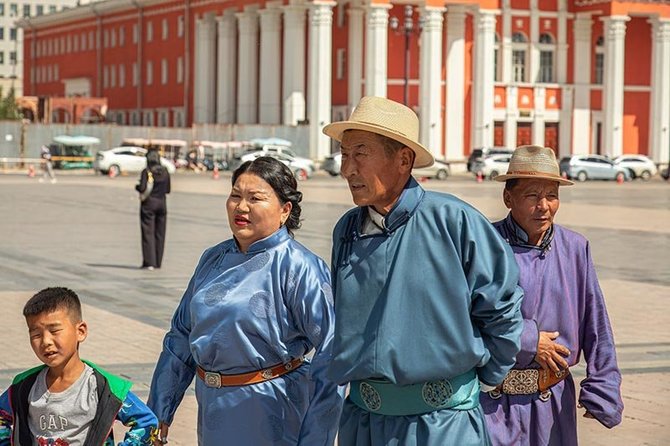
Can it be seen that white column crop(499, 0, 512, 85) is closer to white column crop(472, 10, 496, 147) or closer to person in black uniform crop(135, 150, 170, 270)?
white column crop(472, 10, 496, 147)

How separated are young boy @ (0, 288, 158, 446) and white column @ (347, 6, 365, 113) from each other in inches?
2541

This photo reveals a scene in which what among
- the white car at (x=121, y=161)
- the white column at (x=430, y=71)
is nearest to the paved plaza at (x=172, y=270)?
the white car at (x=121, y=161)

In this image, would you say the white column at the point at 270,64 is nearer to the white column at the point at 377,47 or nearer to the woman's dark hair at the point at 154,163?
the white column at the point at 377,47

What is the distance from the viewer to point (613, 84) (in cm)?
7119

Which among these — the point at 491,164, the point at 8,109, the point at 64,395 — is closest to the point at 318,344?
the point at 64,395

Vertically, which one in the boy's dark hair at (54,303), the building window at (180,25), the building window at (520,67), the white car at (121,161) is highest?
the building window at (180,25)

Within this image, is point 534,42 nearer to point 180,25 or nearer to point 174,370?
point 180,25

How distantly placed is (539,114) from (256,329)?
6836 centimetres

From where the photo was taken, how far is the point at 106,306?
1428 centimetres

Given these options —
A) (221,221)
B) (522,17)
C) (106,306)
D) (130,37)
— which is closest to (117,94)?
(130,37)

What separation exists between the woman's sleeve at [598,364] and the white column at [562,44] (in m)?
68.3

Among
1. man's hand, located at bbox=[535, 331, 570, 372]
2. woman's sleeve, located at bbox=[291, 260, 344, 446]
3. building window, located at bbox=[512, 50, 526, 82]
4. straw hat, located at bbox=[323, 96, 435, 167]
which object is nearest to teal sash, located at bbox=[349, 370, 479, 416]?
woman's sleeve, located at bbox=[291, 260, 344, 446]

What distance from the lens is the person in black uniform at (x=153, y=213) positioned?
728 inches

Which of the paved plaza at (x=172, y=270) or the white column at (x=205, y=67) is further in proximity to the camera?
the white column at (x=205, y=67)
